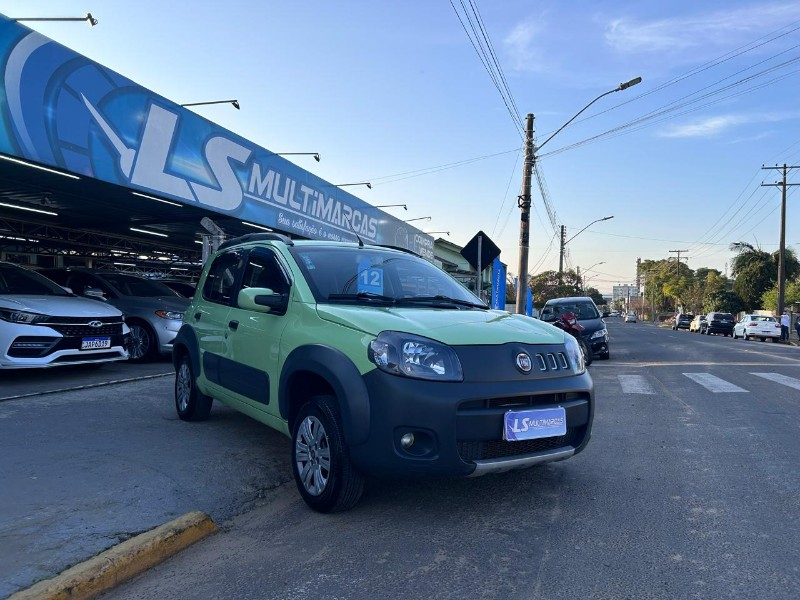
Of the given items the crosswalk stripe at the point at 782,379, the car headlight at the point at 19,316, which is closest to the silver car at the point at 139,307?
the car headlight at the point at 19,316

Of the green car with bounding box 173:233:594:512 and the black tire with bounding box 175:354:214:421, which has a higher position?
the green car with bounding box 173:233:594:512

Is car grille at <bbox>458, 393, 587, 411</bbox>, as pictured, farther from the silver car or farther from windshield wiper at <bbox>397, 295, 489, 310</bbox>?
the silver car

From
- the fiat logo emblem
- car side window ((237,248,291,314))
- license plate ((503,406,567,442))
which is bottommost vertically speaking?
license plate ((503,406,567,442))

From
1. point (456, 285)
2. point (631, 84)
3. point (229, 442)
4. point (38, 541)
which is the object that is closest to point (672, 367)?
point (631, 84)

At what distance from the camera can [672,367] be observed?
13.6m

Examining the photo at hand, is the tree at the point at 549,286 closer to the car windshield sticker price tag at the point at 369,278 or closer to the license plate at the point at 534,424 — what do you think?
the car windshield sticker price tag at the point at 369,278

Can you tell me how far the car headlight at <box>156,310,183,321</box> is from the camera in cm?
1023

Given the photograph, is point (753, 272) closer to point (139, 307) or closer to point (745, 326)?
point (745, 326)

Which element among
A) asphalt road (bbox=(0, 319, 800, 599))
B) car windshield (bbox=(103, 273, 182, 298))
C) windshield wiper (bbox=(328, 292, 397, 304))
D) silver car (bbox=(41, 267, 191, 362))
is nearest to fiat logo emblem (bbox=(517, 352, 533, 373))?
asphalt road (bbox=(0, 319, 800, 599))

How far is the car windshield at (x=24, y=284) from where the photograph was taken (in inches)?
327

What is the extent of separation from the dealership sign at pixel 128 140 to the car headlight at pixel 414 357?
252 inches

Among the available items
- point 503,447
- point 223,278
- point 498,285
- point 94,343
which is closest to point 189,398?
point 223,278

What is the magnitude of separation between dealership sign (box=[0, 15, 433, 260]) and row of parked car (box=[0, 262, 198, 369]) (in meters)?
1.81

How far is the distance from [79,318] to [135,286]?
10.4ft
